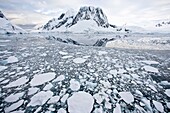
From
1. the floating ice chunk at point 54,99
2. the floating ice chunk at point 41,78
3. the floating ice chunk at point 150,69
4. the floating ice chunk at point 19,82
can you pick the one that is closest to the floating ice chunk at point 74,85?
the floating ice chunk at point 54,99

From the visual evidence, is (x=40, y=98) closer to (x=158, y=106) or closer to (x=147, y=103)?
(x=147, y=103)

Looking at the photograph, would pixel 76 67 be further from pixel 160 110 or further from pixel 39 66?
pixel 160 110

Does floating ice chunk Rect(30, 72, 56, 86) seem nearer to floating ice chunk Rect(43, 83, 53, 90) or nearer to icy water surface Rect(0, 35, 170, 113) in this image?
icy water surface Rect(0, 35, 170, 113)

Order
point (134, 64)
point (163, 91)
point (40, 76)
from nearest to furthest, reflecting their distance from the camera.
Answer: point (163, 91) → point (40, 76) → point (134, 64)

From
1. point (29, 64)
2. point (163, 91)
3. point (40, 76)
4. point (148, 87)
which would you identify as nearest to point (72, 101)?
point (40, 76)

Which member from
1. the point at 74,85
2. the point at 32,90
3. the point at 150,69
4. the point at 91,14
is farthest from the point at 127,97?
the point at 91,14

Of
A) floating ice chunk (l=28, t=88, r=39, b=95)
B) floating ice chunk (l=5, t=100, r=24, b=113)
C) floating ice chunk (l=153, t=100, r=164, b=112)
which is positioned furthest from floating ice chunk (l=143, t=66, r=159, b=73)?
floating ice chunk (l=5, t=100, r=24, b=113)
